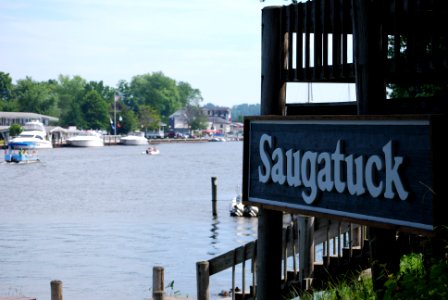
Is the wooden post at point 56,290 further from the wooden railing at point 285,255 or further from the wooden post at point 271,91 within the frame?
the wooden post at point 271,91

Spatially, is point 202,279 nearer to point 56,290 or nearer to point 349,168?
point 56,290

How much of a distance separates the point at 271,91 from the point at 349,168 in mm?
1768

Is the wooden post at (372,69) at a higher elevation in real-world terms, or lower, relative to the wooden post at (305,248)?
higher

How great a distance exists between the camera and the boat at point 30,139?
534ft

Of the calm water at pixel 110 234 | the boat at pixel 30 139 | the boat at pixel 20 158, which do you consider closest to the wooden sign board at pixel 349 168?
the calm water at pixel 110 234

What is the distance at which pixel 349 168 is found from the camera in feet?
25.3

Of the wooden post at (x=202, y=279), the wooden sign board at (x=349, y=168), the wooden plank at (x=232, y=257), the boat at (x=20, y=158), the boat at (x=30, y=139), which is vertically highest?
the wooden sign board at (x=349, y=168)

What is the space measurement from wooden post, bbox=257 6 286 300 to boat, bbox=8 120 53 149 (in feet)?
490

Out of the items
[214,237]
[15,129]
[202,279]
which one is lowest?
[214,237]

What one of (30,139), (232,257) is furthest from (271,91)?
(30,139)

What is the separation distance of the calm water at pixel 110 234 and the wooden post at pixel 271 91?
16879mm

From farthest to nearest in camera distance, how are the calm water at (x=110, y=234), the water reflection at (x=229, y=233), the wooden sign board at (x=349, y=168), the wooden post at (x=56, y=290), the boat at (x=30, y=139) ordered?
the boat at (x=30, y=139), the water reflection at (x=229, y=233), the calm water at (x=110, y=234), the wooden post at (x=56, y=290), the wooden sign board at (x=349, y=168)

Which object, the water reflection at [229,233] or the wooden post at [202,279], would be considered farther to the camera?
the water reflection at [229,233]

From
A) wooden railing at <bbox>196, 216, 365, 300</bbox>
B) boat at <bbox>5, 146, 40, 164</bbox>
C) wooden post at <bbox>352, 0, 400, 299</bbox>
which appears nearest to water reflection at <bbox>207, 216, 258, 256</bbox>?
wooden railing at <bbox>196, 216, 365, 300</bbox>
